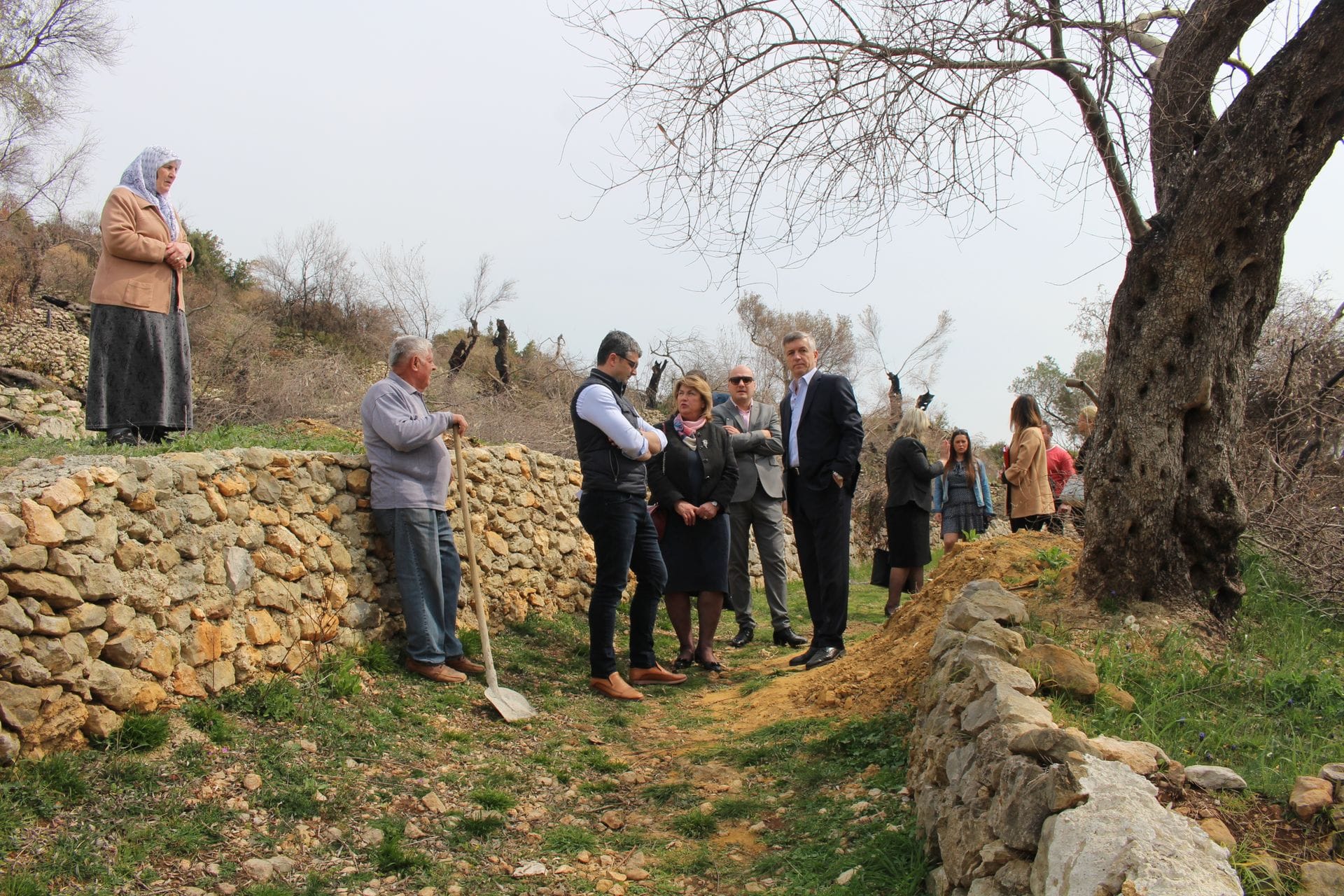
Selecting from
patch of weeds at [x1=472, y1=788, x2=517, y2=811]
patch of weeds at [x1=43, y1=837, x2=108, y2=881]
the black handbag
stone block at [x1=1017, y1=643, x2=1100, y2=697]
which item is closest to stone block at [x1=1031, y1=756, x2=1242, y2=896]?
stone block at [x1=1017, y1=643, x2=1100, y2=697]

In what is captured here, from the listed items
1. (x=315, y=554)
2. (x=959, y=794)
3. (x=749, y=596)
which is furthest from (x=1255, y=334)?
(x=315, y=554)

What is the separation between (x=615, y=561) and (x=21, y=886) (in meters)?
3.28

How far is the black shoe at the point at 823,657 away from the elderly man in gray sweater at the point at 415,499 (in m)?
2.09

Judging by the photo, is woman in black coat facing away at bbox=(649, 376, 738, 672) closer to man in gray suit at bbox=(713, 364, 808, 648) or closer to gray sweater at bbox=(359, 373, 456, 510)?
man in gray suit at bbox=(713, 364, 808, 648)

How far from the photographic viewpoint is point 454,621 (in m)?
5.47

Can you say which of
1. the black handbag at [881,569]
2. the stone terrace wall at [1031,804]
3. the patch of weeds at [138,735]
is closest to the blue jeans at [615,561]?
the stone terrace wall at [1031,804]

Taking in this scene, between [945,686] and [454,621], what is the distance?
3020 millimetres

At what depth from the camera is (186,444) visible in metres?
4.89

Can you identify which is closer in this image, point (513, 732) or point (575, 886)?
point (575, 886)

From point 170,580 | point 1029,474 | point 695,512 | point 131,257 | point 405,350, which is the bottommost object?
point 170,580

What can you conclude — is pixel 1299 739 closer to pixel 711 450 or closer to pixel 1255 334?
pixel 1255 334

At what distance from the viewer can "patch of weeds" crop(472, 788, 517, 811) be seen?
3896 millimetres

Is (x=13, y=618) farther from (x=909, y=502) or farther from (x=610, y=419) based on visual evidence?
(x=909, y=502)

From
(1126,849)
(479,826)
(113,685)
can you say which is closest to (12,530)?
(113,685)
